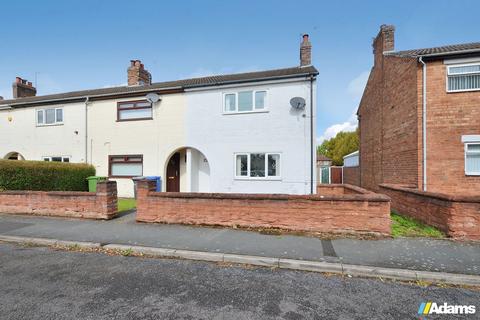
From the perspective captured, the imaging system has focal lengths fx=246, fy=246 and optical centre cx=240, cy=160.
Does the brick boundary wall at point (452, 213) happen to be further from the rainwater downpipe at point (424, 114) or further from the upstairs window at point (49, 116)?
the upstairs window at point (49, 116)

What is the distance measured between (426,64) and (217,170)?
29.9ft

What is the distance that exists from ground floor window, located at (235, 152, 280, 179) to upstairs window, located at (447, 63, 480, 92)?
22.5 ft

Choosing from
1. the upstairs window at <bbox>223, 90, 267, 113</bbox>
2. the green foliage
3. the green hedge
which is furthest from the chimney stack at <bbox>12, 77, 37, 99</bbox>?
the green foliage

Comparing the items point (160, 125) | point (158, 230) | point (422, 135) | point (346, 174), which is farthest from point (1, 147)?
point (346, 174)

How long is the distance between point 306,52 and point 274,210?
8.06 meters

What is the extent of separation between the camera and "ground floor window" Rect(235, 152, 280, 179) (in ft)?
33.3

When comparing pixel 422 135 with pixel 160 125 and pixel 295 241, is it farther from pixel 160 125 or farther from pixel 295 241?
pixel 160 125

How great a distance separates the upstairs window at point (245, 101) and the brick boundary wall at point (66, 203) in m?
5.62

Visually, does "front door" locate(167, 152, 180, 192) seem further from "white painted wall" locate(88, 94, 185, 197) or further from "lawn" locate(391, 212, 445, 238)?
"lawn" locate(391, 212, 445, 238)

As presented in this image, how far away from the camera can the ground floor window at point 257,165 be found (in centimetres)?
1016

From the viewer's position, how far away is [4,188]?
349 inches

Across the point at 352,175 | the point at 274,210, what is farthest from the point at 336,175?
the point at 274,210

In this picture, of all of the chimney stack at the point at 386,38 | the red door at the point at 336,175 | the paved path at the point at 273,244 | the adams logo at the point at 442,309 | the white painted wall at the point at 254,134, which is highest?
the chimney stack at the point at 386,38

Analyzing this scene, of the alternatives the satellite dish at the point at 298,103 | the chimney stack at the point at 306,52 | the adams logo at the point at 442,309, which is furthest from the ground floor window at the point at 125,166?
the adams logo at the point at 442,309
